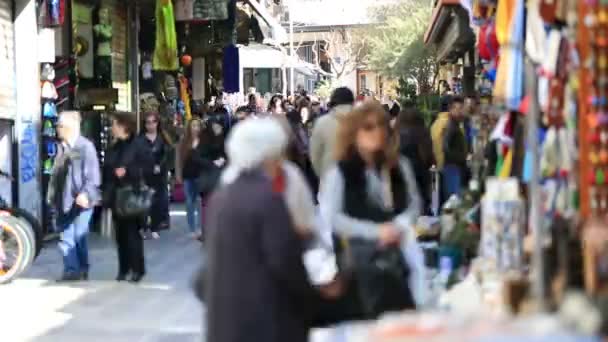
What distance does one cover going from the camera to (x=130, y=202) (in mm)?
11164

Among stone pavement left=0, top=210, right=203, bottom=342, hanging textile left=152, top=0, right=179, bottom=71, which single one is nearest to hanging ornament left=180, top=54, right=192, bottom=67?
hanging textile left=152, top=0, right=179, bottom=71

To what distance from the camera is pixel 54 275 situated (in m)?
12.0

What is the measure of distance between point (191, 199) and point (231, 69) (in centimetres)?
1089

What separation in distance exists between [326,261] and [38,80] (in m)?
5.63

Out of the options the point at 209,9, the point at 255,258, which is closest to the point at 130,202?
the point at 255,258

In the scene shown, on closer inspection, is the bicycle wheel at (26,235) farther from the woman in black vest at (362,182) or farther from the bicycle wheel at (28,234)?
the woman in black vest at (362,182)

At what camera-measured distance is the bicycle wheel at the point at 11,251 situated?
36.4ft

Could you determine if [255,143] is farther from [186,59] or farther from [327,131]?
[186,59]

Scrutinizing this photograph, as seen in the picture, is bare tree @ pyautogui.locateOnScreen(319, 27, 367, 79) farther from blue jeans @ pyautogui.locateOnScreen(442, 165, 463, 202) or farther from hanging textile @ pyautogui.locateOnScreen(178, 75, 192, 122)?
blue jeans @ pyautogui.locateOnScreen(442, 165, 463, 202)

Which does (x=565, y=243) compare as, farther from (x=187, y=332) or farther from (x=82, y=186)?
(x=82, y=186)

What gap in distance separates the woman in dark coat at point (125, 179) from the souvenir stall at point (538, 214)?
164 inches

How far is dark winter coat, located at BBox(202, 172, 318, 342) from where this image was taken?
15.9 feet

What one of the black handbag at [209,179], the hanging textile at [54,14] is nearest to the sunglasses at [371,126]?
the black handbag at [209,179]

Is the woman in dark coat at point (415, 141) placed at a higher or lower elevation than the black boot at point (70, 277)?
higher
